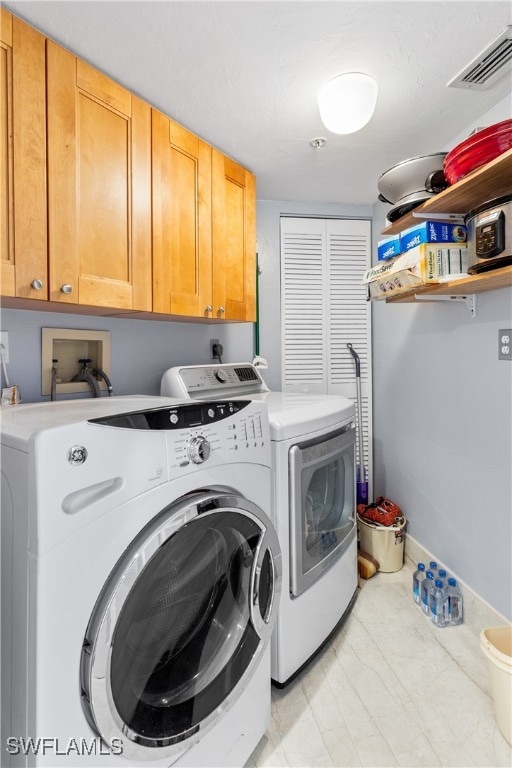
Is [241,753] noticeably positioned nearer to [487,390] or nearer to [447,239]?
[487,390]

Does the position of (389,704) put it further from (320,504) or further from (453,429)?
(453,429)

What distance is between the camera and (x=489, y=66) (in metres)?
1.52

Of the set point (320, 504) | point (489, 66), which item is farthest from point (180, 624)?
point (489, 66)

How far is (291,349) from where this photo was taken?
9.41 ft

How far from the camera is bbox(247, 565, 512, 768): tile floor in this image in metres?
1.36

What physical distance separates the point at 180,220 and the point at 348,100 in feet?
2.68

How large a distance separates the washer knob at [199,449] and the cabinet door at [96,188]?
74 cm

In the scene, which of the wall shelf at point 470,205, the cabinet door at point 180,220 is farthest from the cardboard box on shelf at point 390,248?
the cabinet door at point 180,220

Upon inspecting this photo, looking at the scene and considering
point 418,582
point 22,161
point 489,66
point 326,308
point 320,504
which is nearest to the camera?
point 22,161

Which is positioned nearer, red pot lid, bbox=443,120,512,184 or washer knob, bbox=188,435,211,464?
washer knob, bbox=188,435,211,464

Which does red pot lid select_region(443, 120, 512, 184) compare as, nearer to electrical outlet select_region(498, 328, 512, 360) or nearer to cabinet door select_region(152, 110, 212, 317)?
electrical outlet select_region(498, 328, 512, 360)

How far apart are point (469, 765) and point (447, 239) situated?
74.4 inches

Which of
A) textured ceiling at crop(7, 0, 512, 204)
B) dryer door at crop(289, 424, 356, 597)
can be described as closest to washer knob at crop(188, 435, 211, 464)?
dryer door at crop(289, 424, 356, 597)

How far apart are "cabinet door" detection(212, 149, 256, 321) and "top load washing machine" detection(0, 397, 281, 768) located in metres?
1.01
